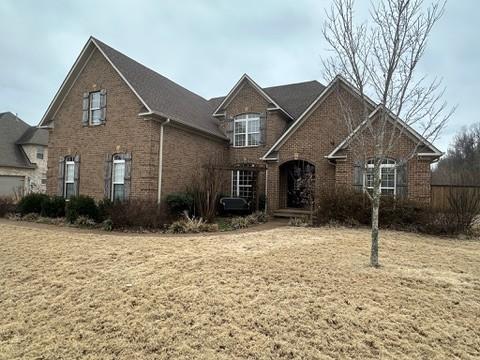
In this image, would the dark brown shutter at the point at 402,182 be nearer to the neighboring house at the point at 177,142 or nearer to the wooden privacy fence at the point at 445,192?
the neighboring house at the point at 177,142

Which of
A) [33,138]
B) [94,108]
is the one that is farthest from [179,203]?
[33,138]

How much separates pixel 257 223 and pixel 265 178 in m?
3.96

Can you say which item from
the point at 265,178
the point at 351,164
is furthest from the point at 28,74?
the point at 351,164

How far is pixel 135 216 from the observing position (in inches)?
424

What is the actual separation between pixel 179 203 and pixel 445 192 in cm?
1063

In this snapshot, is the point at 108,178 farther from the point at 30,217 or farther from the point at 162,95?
the point at 162,95

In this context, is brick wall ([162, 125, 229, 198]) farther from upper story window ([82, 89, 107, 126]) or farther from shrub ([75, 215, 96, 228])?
upper story window ([82, 89, 107, 126])

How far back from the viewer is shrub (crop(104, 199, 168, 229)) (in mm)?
10781

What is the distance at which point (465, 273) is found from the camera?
226 inches

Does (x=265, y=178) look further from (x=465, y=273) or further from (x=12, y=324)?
(x=12, y=324)

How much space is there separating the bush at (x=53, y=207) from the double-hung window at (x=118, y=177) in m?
2.16

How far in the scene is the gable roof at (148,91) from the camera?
14031 mm

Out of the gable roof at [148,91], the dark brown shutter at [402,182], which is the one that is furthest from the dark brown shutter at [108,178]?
the dark brown shutter at [402,182]

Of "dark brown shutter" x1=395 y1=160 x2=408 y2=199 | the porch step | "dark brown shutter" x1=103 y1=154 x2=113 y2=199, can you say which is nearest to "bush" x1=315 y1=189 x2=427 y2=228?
"dark brown shutter" x1=395 y1=160 x2=408 y2=199
